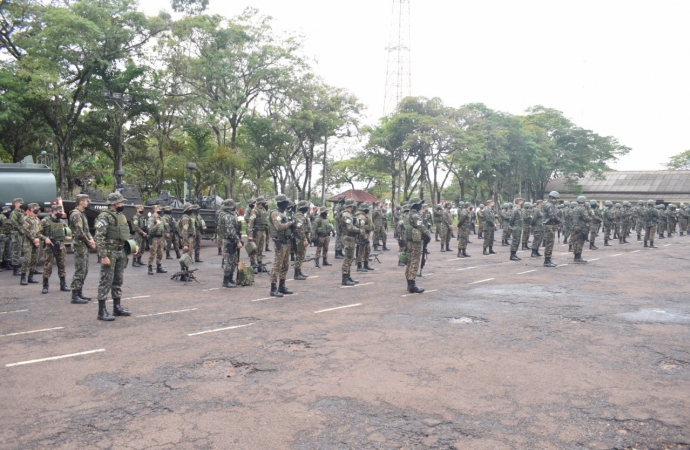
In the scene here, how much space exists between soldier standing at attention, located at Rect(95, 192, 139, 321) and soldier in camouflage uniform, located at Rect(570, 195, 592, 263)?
13.0 meters

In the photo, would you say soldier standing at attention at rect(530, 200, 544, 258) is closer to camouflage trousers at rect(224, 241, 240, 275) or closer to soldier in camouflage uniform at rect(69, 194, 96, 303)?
camouflage trousers at rect(224, 241, 240, 275)

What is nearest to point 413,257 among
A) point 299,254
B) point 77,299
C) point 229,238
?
point 299,254

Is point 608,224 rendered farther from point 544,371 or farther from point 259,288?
point 544,371

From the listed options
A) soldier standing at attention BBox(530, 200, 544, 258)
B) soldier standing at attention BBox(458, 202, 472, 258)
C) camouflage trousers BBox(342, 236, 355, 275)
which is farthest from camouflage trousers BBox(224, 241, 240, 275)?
soldier standing at attention BBox(530, 200, 544, 258)

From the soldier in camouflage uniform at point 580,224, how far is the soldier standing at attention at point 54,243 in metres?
13.9

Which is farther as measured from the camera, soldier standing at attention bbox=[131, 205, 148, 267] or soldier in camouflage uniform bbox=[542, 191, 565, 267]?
soldier in camouflage uniform bbox=[542, 191, 565, 267]

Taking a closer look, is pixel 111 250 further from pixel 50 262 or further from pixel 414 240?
pixel 414 240

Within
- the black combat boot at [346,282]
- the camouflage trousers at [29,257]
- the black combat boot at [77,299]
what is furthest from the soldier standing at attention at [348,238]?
the camouflage trousers at [29,257]

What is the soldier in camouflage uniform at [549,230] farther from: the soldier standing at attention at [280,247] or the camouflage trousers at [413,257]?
the soldier standing at attention at [280,247]

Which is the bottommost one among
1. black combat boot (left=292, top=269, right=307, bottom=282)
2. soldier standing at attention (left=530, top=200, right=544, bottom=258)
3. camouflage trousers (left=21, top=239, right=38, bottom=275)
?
black combat boot (left=292, top=269, right=307, bottom=282)

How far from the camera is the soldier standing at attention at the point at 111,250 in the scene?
8.05 meters

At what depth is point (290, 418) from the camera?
4.58 meters

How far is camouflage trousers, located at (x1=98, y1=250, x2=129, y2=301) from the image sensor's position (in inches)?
316

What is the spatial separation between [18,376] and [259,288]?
19.6ft
